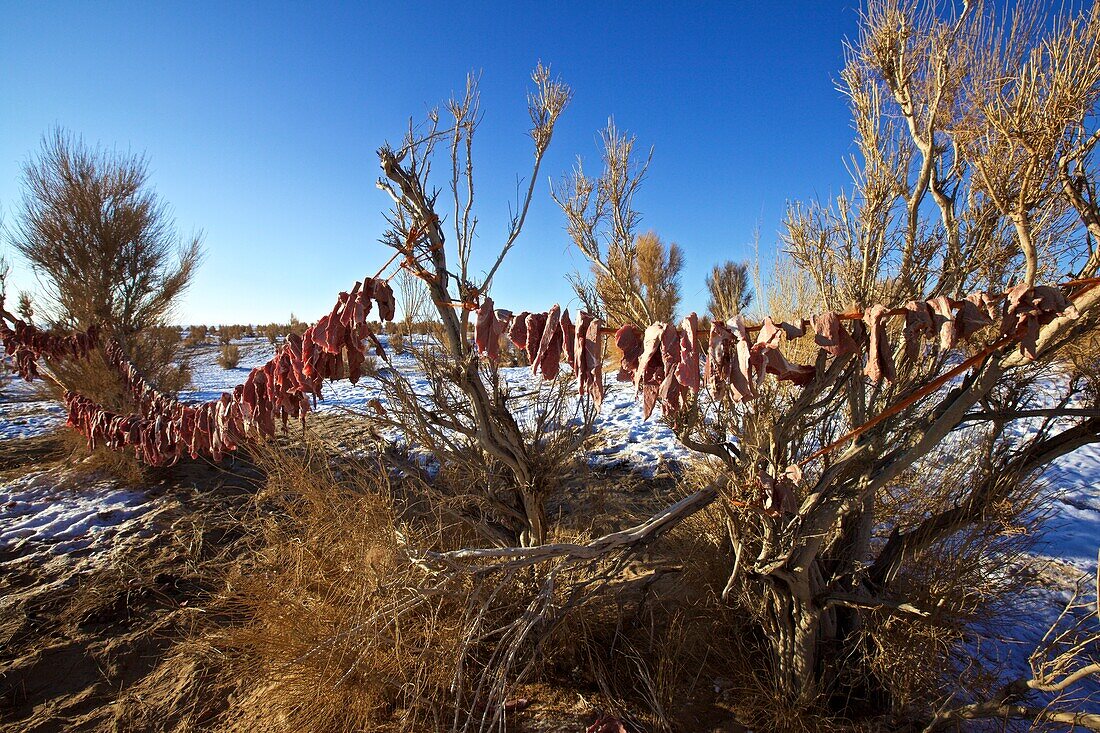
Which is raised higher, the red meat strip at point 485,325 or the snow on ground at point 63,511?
the red meat strip at point 485,325

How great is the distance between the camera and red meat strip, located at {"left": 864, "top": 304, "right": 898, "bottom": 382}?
1149 millimetres

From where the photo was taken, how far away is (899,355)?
1900mm

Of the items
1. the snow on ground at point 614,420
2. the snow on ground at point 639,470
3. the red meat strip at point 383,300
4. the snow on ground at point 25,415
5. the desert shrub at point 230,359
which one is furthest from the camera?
the desert shrub at point 230,359

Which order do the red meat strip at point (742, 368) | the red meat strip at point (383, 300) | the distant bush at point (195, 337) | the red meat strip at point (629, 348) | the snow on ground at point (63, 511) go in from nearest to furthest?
1. the red meat strip at point (742, 368)
2. the red meat strip at point (629, 348)
3. the red meat strip at point (383, 300)
4. the snow on ground at point (63, 511)
5. the distant bush at point (195, 337)

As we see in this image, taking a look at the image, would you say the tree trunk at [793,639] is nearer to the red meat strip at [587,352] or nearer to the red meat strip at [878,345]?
the red meat strip at [878,345]

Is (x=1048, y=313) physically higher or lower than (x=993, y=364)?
higher

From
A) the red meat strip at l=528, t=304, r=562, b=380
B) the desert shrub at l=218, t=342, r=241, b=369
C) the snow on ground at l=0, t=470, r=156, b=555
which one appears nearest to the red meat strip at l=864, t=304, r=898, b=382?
the red meat strip at l=528, t=304, r=562, b=380

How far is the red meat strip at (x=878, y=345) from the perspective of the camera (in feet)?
3.77

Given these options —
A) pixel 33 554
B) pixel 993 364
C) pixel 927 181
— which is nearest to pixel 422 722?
pixel 993 364

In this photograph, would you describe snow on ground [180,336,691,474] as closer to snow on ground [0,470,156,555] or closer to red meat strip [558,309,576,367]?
red meat strip [558,309,576,367]

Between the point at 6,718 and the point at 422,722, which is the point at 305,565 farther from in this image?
the point at 6,718

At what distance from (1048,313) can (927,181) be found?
1.07 metres

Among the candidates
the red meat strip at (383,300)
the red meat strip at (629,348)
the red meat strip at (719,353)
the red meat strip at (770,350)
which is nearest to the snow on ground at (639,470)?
the red meat strip at (383,300)

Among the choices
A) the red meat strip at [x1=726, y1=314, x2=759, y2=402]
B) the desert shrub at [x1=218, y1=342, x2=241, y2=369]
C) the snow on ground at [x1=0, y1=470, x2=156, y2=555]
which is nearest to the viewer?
the red meat strip at [x1=726, y1=314, x2=759, y2=402]
